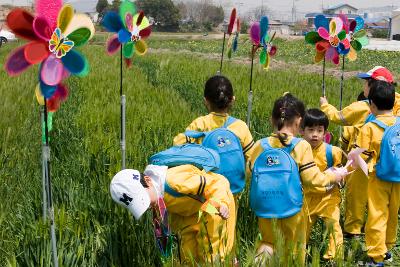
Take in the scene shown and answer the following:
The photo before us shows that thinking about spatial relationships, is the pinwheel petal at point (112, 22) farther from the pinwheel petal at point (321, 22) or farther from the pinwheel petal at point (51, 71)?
the pinwheel petal at point (321, 22)

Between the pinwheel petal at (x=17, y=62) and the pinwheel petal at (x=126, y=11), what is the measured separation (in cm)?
124

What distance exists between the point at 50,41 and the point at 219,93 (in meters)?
1.03

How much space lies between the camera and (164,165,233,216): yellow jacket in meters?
1.95

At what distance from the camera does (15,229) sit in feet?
8.32

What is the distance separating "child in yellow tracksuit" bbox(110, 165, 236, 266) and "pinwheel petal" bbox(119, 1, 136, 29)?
1407 millimetres

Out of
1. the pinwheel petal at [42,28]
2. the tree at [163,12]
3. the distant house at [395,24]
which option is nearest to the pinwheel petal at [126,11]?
the pinwheel petal at [42,28]

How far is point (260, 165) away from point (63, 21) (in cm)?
113

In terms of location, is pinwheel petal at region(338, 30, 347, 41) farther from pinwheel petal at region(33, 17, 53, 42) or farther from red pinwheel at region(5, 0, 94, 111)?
pinwheel petal at region(33, 17, 53, 42)

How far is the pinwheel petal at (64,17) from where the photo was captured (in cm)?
198

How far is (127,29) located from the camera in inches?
123

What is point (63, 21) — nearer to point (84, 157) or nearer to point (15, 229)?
point (15, 229)

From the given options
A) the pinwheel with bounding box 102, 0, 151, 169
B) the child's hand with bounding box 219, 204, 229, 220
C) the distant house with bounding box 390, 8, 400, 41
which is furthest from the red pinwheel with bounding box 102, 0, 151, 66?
the distant house with bounding box 390, 8, 400, 41

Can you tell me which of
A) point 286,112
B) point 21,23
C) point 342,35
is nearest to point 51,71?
point 21,23

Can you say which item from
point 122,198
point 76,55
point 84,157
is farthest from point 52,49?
point 84,157
